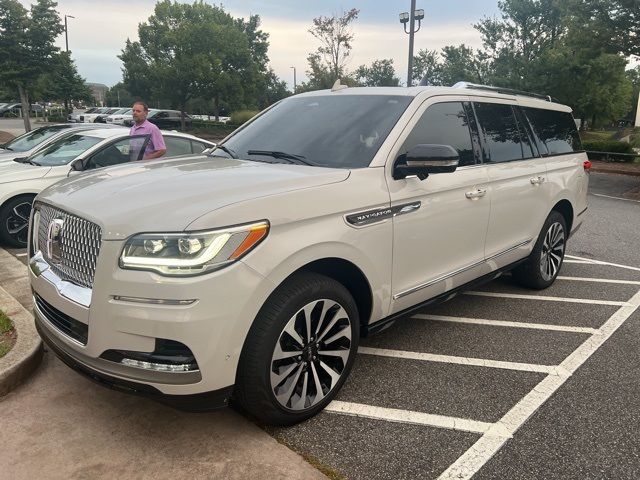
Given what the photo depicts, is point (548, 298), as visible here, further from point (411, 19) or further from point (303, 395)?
point (411, 19)

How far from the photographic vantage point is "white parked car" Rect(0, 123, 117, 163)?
25.0 feet

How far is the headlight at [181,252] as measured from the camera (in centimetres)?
233

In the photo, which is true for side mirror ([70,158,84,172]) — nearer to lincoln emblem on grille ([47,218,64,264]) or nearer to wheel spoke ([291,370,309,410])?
lincoln emblem on grille ([47,218,64,264])

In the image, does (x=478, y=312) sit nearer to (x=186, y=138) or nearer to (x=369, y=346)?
(x=369, y=346)

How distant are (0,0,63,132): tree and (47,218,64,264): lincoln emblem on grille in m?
20.2

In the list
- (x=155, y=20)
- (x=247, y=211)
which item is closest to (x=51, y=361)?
(x=247, y=211)

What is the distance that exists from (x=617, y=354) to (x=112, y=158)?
6.10m

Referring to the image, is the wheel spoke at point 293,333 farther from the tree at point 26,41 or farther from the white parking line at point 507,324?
the tree at point 26,41

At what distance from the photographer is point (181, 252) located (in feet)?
7.67

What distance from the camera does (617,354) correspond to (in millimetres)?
3930

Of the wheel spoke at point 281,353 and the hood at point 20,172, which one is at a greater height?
the hood at point 20,172

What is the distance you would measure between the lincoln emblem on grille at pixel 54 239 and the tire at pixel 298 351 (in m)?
1.14

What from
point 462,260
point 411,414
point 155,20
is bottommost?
point 411,414

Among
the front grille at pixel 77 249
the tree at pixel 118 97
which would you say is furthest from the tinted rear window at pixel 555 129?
the tree at pixel 118 97
